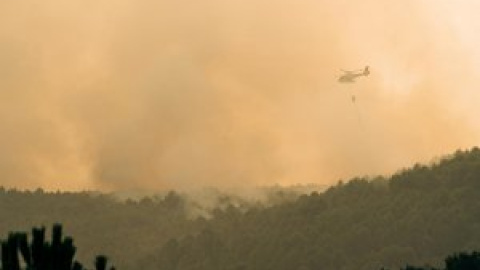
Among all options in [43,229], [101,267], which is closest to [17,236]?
[43,229]

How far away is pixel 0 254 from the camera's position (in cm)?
5316

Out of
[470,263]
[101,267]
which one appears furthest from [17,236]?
[470,263]

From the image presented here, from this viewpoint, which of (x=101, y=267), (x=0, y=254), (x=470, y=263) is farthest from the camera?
(x=470, y=263)

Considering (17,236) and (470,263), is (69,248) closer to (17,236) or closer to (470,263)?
(17,236)

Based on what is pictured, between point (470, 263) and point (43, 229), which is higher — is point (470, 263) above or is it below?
above

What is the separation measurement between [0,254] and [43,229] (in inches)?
146

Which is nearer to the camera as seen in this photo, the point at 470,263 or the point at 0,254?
the point at 0,254

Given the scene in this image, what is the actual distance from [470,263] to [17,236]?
92.7 meters

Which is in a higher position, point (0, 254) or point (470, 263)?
point (470, 263)

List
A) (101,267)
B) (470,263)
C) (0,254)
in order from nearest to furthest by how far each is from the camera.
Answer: (101,267) < (0,254) < (470,263)

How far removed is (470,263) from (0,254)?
90790mm

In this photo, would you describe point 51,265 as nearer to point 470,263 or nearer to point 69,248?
point 69,248

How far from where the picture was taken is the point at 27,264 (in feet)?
168

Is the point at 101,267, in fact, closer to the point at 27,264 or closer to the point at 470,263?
the point at 27,264
